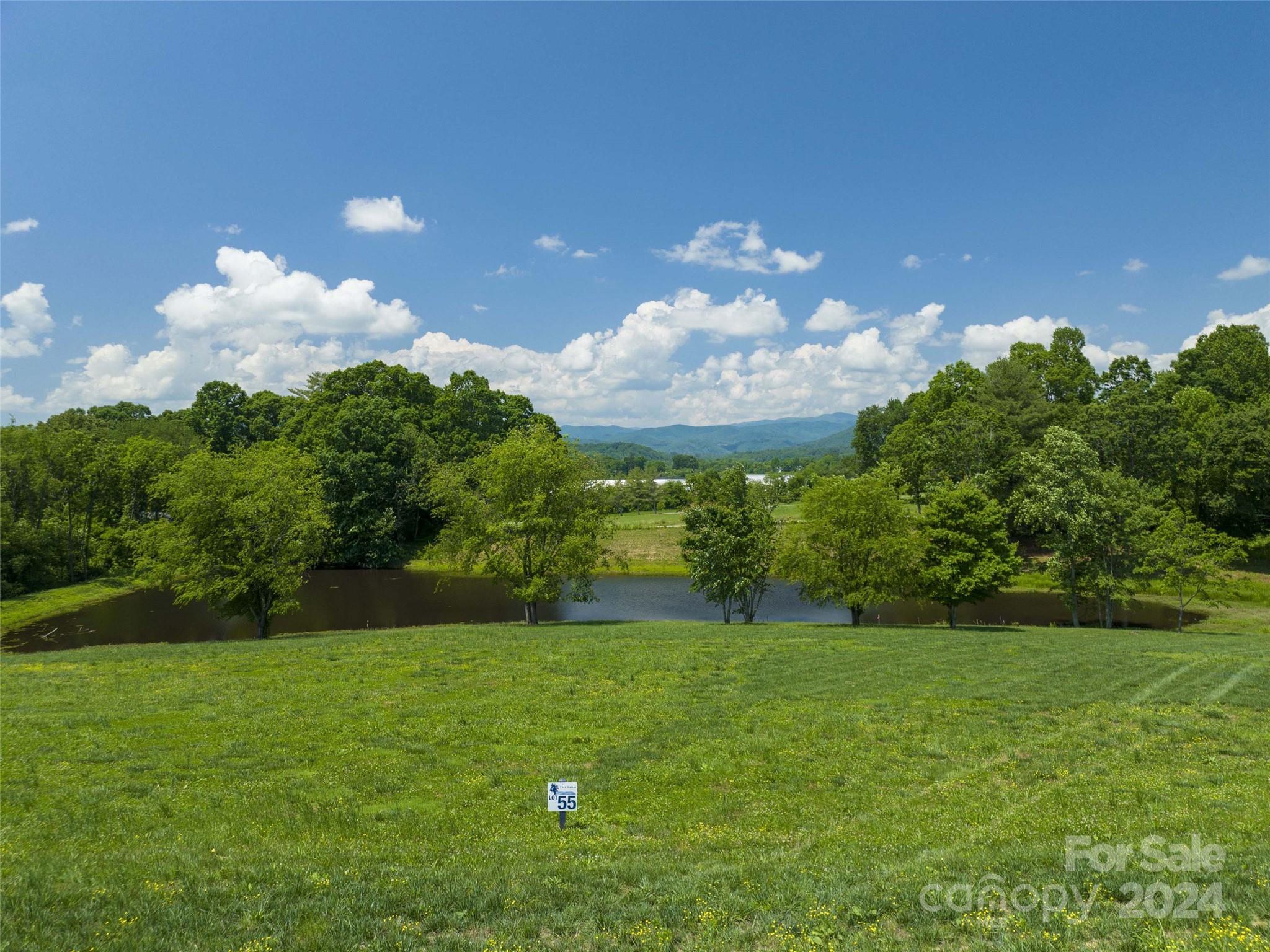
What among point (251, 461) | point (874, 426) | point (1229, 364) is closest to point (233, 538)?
point (251, 461)

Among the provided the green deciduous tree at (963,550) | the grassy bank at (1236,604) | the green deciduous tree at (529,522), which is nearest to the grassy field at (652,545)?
the green deciduous tree at (529,522)

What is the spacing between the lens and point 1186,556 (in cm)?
4078

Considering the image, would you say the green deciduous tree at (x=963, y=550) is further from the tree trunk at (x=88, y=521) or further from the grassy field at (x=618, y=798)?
the tree trunk at (x=88, y=521)

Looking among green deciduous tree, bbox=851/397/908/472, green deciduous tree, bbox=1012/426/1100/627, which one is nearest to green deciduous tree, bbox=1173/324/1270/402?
green deciduous tree, bbox=851/397/908/472

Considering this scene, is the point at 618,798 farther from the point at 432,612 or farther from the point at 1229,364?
the point at 1229,364

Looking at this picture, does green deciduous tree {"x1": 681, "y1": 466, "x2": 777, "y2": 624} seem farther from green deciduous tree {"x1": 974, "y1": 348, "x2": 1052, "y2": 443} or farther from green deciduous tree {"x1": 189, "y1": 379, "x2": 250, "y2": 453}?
green deciduous tree {"x1": 189, "y1": 379, "x2": 250, "y2": 453}

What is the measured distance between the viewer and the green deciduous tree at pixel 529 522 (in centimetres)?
3819

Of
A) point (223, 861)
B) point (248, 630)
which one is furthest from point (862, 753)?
point (248, 630)

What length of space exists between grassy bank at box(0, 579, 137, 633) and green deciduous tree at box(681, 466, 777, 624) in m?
44.4

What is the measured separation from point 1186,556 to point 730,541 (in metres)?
29.3

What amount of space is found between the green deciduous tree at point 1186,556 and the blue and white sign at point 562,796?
46173mm

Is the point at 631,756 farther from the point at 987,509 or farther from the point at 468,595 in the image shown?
the point at 468,595

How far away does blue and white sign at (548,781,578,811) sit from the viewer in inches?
387

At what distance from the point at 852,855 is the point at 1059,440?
164 ft
